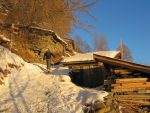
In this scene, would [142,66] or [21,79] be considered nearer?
[142,66]

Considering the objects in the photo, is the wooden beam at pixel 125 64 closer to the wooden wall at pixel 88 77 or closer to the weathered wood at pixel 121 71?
the weathered wood at pixel 121 71

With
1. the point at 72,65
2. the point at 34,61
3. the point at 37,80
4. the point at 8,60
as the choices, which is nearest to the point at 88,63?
the point at 72,65

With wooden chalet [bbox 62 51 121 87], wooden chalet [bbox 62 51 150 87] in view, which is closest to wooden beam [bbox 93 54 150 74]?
wooden chalet [bbox 62 51 150 87]

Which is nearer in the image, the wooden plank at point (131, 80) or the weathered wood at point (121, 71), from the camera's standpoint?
the wooden plank at point (131, 80)

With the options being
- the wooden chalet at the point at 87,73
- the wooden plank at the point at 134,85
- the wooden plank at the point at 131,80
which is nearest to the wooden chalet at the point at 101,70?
the wooden chalet at the point at 87,73

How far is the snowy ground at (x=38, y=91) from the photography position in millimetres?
17547

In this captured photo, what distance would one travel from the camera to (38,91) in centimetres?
2039

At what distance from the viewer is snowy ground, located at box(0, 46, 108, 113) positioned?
17.5 m

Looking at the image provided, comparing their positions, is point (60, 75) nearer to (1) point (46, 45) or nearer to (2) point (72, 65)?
(2) point (72, 65)

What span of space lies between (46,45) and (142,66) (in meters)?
15.0

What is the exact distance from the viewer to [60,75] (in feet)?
76.2

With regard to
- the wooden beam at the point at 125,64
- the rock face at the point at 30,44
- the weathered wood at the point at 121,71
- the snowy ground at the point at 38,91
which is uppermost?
the rock face at the point at 30,44

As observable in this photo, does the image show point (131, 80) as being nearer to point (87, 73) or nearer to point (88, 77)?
point (88, 77)

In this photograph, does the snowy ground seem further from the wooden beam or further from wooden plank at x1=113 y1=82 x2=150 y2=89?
the wooden beam
